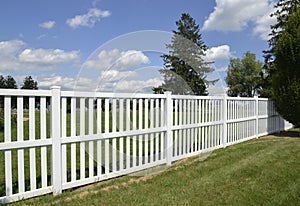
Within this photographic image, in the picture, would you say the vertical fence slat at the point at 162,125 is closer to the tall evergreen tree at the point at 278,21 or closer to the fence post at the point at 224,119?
the fence post at the point at 224,119

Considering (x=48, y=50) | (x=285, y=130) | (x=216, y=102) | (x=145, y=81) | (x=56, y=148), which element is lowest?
(x=285, y=130)

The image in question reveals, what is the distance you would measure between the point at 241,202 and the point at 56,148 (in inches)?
97.8

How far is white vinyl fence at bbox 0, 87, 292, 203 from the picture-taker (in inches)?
131

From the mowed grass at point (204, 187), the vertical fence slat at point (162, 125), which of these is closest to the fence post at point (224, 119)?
the mowed grass at point (204, 187)

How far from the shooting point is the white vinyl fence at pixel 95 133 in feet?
11.0

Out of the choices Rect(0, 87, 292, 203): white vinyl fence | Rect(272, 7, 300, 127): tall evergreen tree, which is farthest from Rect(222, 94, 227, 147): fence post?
Rect(272, 7, 300, 127): tall evergreen tree

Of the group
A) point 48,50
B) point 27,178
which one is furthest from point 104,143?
point 48,50

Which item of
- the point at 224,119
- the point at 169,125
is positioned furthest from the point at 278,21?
the point at 169,125

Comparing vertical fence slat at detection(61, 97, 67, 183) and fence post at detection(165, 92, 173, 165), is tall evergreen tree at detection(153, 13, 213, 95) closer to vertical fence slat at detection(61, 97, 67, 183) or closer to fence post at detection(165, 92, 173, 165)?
fence post at detection(165, 92, 173, 165)

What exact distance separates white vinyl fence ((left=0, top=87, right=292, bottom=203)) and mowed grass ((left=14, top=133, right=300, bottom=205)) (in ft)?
0.91

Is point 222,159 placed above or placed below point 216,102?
below

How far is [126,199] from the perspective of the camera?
11.2 ft

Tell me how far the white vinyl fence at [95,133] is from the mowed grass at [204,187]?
28 cm

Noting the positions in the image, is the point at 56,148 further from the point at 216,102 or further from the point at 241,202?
the point at 216,102
